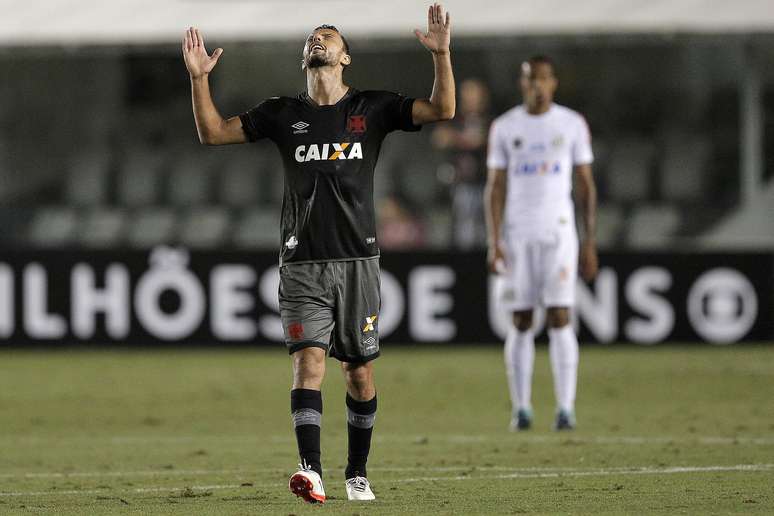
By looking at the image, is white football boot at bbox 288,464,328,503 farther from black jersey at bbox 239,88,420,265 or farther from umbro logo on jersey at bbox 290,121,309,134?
umbro logo on jersey at bbox 290,121,309,134

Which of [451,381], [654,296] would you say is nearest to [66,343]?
[451,381]

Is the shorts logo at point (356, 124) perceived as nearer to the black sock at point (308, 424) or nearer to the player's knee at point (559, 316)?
the black sock at point (308, 424)

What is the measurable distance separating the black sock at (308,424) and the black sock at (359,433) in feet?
0.81

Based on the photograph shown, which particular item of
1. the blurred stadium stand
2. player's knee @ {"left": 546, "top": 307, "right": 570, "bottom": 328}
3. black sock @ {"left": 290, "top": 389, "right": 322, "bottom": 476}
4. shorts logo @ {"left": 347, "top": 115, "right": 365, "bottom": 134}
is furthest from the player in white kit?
the blurred stadium stand

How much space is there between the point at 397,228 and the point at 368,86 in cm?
338

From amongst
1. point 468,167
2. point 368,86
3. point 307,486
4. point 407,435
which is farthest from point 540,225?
point 368,86

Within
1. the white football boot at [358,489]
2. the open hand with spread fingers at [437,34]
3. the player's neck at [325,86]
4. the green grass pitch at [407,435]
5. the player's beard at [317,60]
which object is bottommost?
the green grass pitch at [407,435]

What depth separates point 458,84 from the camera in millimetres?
20875

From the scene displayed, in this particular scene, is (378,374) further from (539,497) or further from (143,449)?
(539,497)

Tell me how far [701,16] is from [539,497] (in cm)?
1260

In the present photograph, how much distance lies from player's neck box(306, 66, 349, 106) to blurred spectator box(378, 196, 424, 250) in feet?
36.7

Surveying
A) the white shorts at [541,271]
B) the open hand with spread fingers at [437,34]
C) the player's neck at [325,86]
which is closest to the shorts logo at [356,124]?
the player's neck at [325,86]

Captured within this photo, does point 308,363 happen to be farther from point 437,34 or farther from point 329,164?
point 437,34

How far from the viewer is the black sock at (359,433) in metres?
6.81
